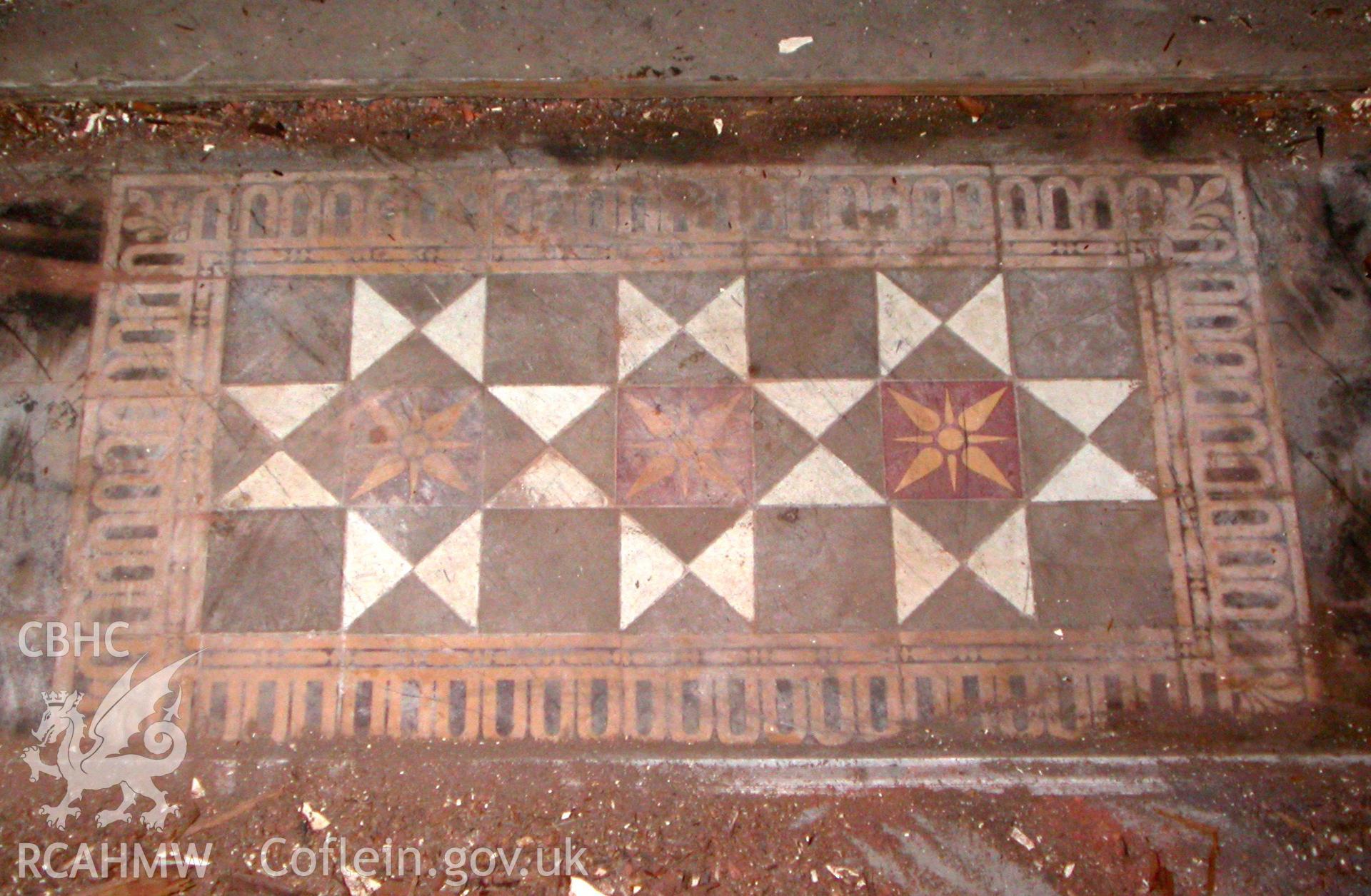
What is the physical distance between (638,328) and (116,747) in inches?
82.3

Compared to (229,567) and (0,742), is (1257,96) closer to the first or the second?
(229,567)

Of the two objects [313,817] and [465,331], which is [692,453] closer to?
[465,331]

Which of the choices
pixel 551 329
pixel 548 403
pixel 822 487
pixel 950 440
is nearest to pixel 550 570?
pixel 548 403

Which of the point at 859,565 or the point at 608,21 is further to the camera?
the point at 608,21

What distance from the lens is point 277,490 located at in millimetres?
2725

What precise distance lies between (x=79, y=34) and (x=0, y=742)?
232 centimetres

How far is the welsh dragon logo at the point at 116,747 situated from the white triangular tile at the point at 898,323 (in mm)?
2488

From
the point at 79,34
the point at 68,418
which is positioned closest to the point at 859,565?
the point at 68,418

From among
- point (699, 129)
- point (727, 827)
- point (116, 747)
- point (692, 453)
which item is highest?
point (699, 129)

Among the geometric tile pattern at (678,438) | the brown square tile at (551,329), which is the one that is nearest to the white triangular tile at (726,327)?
the geometric tile pattern at (678,438)

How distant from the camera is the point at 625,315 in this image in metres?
2.82

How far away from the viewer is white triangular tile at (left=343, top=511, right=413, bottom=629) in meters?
2.67

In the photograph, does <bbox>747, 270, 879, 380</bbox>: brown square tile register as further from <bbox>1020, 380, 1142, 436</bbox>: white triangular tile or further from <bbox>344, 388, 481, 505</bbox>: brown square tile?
<bbox>344, 388, 481, 505</bbox>: brown square tile

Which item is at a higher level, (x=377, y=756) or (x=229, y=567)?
(x=229, y=567)
